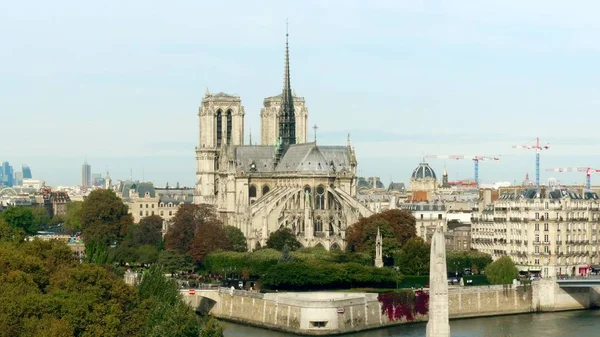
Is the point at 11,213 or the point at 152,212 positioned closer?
the point at 11,213

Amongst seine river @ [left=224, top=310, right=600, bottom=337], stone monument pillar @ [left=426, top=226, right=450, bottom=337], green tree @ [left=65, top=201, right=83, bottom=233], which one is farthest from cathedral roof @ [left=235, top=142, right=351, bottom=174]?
stone monument pillar @ [left=426, top=226, right=450, bottom=337]

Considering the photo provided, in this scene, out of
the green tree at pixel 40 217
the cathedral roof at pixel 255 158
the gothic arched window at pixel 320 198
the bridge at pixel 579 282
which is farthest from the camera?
the green tree at pixel 40 217

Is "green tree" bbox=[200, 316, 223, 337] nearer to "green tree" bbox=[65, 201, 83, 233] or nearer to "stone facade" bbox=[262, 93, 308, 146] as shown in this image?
"stone facade" bbox=[262, 93, 308, 146]

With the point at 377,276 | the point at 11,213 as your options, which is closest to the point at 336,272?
the point at 377,276

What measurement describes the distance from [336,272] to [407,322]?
7446mm

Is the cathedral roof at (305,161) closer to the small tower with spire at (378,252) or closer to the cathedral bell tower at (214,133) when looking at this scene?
the cathedral bell tower at (214,133)

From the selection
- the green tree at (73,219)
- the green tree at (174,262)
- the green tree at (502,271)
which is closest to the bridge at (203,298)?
the green tree at (174,262)

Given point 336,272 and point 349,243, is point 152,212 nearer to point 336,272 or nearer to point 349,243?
point 349,243

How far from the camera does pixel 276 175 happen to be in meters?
132

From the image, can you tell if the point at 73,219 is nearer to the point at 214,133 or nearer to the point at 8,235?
the point at 214,133

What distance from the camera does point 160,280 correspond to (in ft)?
261

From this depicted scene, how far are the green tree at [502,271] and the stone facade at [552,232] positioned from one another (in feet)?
14.9

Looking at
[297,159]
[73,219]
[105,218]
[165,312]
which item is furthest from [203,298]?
[73,219]

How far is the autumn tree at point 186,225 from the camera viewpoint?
118750 millimetres
